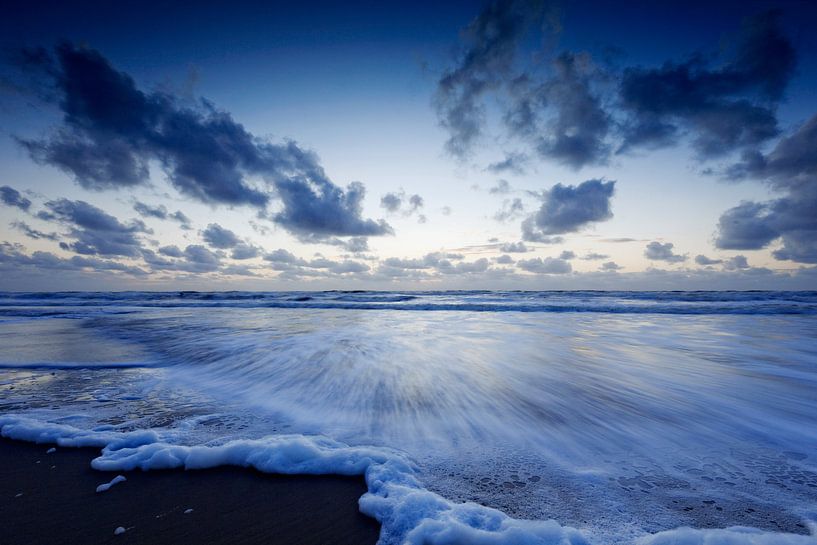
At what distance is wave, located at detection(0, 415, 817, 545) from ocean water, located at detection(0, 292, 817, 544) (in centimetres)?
1

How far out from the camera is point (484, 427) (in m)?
3.20

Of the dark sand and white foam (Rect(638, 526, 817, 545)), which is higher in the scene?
white foam (Rect(638, 526, 817, 545))

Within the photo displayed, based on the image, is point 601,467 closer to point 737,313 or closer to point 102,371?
point 102,371

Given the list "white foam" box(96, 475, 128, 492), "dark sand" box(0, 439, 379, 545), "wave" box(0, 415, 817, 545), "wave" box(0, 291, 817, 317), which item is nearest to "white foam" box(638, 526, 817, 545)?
"wave" box(0, 415, 817, 545)

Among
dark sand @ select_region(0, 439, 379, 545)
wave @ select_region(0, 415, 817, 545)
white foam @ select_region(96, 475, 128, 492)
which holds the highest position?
wave @ select_region(0, 415, 817, 545)

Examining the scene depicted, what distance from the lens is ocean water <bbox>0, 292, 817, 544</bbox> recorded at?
1.95 metres

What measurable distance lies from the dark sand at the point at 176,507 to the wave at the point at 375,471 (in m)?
0.08

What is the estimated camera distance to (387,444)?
286 cm

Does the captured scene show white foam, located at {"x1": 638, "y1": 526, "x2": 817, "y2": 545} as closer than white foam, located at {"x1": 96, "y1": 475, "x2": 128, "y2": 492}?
Yes

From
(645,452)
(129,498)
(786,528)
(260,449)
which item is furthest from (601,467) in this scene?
(129,498)

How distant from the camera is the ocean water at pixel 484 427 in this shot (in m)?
1.95

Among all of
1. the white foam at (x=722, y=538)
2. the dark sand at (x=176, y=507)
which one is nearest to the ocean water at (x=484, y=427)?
the white foam at (x=722, y=538)

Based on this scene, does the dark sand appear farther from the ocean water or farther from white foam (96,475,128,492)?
the ocean water

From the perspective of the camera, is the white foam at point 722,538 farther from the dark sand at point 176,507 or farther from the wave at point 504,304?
the wave at point 504,304
